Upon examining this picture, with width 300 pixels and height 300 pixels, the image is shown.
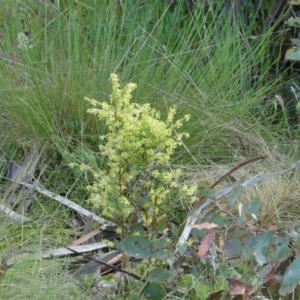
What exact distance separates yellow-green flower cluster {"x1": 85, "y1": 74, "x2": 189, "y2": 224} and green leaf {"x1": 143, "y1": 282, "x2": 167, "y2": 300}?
0.23 m

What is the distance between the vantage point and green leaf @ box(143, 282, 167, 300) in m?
2.09

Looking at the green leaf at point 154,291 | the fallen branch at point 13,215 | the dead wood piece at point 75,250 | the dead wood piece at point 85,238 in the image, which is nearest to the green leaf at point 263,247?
the green leaf at point 154,291

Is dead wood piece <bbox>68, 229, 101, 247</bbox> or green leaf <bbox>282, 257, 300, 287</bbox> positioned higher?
green leaf <bbox>282, 257, 300, 287</bbox>

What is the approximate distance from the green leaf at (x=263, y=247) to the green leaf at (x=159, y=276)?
246 millimetres

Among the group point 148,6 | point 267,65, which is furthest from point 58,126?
point 267,65

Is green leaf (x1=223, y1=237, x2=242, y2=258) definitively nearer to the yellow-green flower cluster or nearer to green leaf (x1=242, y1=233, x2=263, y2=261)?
green leaf (x1=242, y1=233, x2=263, y2=261)

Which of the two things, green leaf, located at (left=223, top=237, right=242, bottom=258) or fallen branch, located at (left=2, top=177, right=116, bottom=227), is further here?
fallen branch, located at (left=2, top=177, right=116, bottom=227)

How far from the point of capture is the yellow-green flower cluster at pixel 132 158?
2166 millimetres

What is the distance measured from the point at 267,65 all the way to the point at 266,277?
7.27 feet

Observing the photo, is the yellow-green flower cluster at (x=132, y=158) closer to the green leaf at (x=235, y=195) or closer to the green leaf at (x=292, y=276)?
the green leaf at (x=235, y=195)

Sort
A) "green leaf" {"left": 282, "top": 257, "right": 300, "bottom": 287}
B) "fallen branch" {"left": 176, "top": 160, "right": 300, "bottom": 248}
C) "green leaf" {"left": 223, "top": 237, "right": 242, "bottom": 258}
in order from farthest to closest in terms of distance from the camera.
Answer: "fallen branch" {"left": 176, "top": 160, "right": 300, "bottom": 248}, "green leaf" {"left": 223, "top": 237, "right": 242, "bottom": 258}, "green leaf" {"left": 282, "top": 257, "right": 300, "bottom": 287}

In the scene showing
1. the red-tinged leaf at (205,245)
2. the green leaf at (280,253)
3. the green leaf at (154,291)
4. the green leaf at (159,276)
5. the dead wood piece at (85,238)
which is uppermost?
the green leaf at (280,253)

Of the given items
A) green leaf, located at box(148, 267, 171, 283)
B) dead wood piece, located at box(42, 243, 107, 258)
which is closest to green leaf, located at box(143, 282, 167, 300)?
green leaf, located at box(148, 267, 171, 283)

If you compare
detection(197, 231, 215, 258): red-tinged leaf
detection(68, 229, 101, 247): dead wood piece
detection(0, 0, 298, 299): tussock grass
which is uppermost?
detection(197, 231, 215, 258): red-tinged leaf
